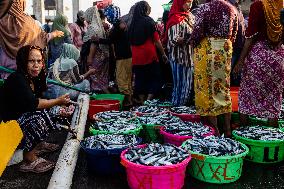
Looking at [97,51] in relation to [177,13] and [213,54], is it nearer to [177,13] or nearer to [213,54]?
[177,13]

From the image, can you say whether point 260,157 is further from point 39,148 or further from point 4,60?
point 4,60

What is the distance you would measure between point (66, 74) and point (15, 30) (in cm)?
189

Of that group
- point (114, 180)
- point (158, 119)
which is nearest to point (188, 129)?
point (158, 119)

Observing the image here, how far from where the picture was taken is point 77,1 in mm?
34375

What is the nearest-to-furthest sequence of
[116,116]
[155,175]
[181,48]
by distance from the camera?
[155,175], [116,116], [181,48]

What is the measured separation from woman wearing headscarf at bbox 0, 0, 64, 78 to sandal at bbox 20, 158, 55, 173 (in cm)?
165

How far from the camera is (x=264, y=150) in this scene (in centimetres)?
436

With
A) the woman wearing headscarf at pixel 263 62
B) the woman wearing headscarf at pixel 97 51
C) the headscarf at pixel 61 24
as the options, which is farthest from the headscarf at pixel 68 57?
the woman wearing headscarf at pixel 263 62

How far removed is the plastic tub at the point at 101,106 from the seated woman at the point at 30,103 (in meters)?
2.17

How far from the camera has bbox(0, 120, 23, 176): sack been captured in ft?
11.6

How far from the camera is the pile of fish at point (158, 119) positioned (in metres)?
5.19

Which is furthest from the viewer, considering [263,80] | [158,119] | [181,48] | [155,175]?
[181,48]

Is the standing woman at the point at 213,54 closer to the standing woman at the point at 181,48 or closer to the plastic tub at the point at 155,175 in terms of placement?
the standing woman at the point at 181,48

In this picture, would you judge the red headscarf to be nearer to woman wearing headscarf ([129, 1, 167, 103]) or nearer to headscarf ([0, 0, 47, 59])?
woman wearing headscarf ([129, 1, 167, 103])
